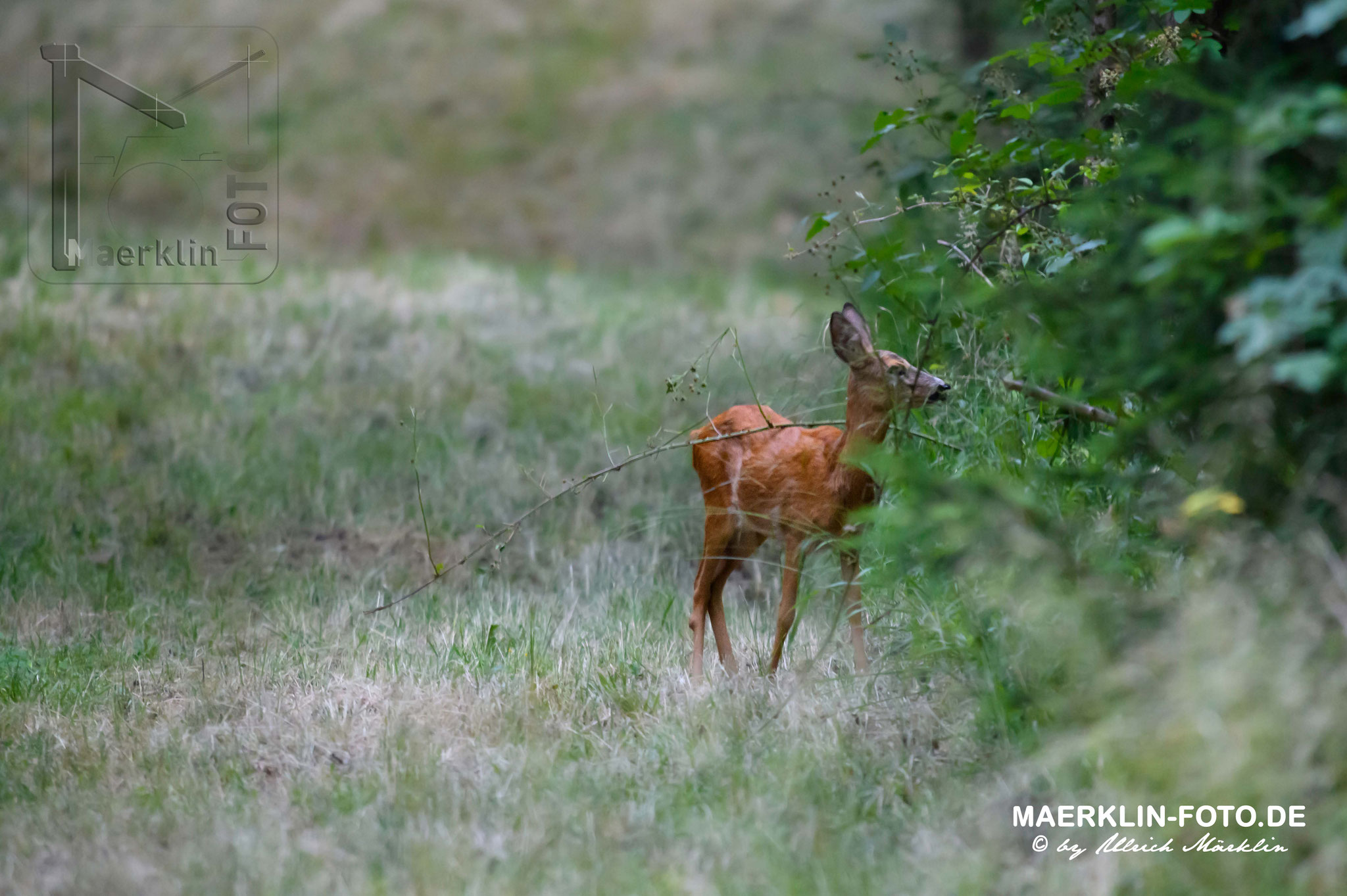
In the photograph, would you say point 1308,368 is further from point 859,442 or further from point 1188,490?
point 859,442

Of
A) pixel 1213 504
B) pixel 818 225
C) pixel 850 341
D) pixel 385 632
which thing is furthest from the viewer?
pixel 385 632

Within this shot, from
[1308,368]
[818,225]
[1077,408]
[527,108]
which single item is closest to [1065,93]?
[818,225]

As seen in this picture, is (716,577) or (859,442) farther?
(716,577)

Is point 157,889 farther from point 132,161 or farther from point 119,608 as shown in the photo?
point 132,161

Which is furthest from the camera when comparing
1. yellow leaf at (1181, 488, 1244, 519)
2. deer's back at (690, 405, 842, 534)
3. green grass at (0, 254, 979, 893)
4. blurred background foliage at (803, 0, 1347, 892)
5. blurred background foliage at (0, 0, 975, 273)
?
blurred background foliage at (0, 0, 975, 273)

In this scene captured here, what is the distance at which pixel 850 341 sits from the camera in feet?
15.1

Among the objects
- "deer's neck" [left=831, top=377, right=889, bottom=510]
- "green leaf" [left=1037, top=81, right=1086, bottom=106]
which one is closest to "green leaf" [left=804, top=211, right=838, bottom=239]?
"deer's neck" [left=831, top=377, right=889, bottom=510]

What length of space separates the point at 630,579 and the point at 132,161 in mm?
13631

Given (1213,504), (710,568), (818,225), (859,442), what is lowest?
(710,568)

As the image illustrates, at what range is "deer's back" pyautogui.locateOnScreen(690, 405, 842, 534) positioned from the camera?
4.73 meters

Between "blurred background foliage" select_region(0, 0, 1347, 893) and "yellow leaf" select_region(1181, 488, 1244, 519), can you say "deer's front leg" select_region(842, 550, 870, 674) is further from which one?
"yellow leaf" select_region(1181, 488, 1244, 519)

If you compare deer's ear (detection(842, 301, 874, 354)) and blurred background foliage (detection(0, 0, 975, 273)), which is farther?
blurred background foliage (detection(0, 0, 975, 273))

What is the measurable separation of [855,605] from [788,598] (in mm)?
248

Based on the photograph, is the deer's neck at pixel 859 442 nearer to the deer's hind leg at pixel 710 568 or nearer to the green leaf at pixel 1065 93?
the deer's hind leg at pixel 710 568
